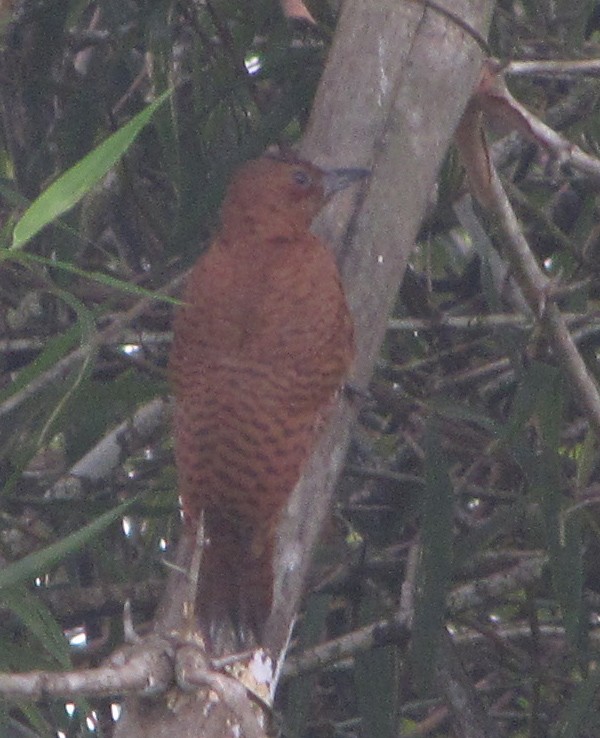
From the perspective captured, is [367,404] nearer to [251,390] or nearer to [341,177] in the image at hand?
[251,390]

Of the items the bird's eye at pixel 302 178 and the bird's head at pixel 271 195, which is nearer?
the bird's eye at pixel 302 178

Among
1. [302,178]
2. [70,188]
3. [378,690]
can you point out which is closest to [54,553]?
[70,188]

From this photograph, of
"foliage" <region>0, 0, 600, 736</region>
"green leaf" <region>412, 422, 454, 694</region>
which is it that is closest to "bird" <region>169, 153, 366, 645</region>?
"foliage" <region>0, 0, 600, 736</region>

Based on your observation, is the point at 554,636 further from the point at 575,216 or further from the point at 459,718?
the point at 575,216

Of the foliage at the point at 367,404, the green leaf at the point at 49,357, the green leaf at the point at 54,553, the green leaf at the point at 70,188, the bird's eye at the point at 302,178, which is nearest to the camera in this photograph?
the green leaf at the point at 70,188

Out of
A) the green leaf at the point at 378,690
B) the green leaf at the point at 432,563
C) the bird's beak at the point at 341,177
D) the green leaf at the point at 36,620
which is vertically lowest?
the green leaf at the point at 378,690

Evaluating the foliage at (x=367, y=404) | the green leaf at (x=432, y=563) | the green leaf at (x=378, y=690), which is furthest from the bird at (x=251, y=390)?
the green leaf at (x=378, y=690)

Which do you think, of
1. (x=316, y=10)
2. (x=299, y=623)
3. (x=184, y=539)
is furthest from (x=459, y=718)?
(x=316, y=10)

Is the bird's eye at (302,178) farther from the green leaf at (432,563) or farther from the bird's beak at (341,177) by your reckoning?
the green leaf at (432,563)
